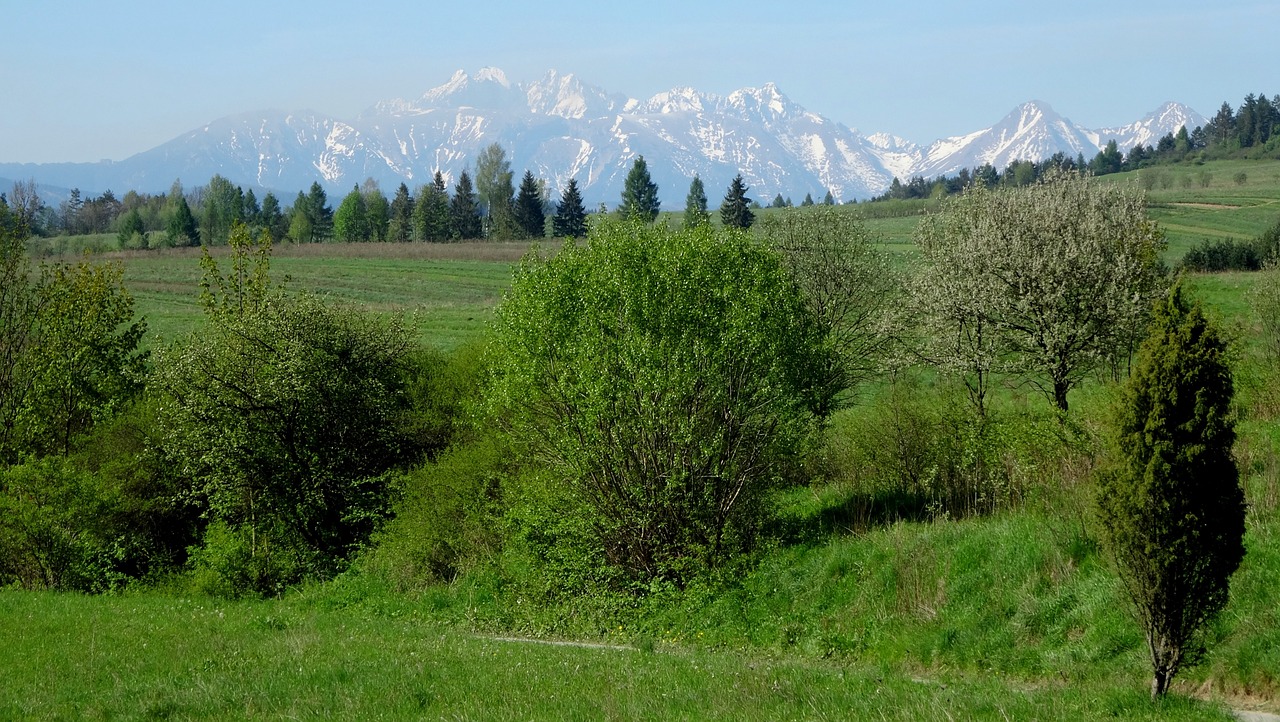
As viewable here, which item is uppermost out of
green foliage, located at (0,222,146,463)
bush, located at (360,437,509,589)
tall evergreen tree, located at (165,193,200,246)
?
tall evergreen tree, located at (165,193,200,246)

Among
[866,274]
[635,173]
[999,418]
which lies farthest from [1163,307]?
[635,173]

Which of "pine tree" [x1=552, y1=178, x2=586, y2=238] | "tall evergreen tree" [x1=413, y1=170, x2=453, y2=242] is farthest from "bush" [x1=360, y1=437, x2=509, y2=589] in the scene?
"tall evergreen tree" [x1=413, y1=170, x2=453, y2=242]

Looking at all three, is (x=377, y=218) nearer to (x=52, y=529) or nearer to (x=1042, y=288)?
(x=52, y=529)

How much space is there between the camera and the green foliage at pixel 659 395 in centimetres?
2189

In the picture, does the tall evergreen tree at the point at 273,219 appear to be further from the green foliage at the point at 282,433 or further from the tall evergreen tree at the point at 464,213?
the green foliage at the point at 282,433

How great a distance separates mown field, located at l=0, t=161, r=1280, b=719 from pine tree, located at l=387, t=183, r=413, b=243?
126 m

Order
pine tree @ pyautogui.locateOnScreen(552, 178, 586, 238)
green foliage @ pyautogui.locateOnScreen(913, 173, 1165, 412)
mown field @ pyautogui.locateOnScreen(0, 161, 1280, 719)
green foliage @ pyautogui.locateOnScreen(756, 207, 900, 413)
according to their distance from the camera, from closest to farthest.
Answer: mown field @ pyautogui.locateOnScreen(0, 161, 1280, 719), green foliage @ pyautogui.locateOnScreen(913, 173, 1165, 412), green foliage @ pyautogui.locateOnScreen(756, 207, 900, 413), pine tree @ pyautogui.locateOnScreen(552, 178, 586, 238)

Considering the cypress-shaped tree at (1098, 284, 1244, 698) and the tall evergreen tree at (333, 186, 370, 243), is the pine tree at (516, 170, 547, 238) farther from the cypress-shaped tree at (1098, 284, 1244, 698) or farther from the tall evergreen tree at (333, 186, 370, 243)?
the cypress-shaped tree at (1098, 284, 1244, 698)

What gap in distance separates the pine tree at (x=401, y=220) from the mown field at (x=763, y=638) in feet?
414

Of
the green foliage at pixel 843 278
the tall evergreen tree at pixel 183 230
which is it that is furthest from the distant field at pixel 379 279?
the green foliage at pixel 843 278

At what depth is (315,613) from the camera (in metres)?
22.3

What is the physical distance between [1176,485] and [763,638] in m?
9.51

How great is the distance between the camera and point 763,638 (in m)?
18.4

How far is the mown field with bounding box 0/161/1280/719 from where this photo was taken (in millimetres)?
11195
